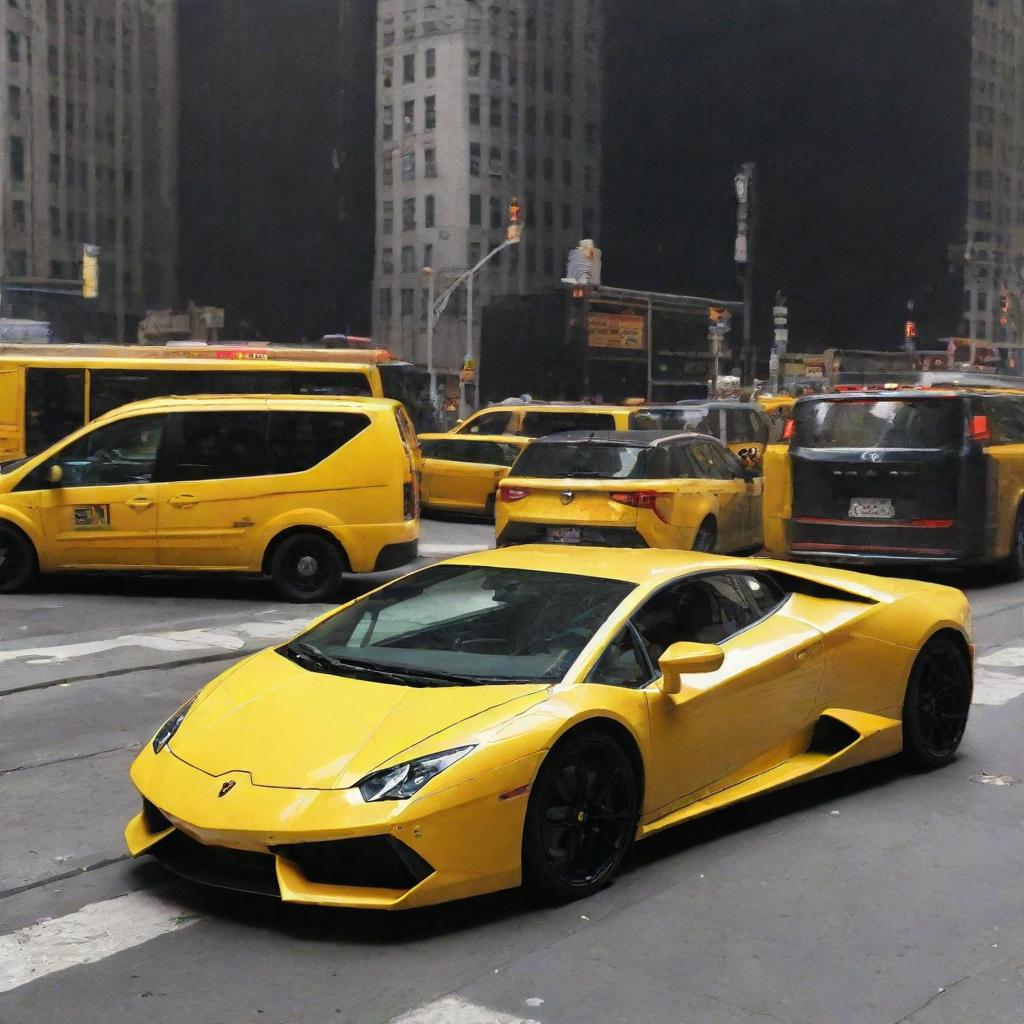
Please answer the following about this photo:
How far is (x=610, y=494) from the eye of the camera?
13844 millimetres

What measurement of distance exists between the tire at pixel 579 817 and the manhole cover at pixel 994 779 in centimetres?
240

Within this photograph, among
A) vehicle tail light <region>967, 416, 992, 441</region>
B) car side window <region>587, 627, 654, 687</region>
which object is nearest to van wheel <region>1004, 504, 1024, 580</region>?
vehicle tail light <region>967, 416, 992, 441</region>

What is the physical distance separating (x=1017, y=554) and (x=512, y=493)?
509 centimetres

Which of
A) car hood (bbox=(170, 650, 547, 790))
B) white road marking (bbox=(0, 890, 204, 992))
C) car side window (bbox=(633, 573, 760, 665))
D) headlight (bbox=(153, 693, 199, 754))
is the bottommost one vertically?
white road marking (bbox=(0, 890, 204, 992))

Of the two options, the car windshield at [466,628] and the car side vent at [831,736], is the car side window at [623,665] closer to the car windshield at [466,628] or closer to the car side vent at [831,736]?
the car windshield at [466,628]

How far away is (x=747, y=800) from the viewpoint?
589 cm

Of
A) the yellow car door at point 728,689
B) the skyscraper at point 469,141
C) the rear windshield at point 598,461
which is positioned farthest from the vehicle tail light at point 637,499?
the skyscraper at point 469,141

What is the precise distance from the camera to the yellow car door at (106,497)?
13094 millimetres

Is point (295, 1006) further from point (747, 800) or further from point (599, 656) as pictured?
point (747, 800)

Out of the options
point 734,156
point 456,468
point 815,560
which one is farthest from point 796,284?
point 815,560

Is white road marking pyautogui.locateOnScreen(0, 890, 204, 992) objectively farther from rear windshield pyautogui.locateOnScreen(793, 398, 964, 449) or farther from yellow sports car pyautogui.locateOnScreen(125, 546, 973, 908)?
rear windshield pyautogui.locateOnScreen(793, 398, 964, 449)

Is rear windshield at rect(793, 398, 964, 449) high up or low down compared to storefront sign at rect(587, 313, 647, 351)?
down

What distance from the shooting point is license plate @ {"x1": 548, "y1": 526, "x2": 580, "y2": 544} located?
13.9m

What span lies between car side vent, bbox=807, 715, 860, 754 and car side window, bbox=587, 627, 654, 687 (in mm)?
1199
